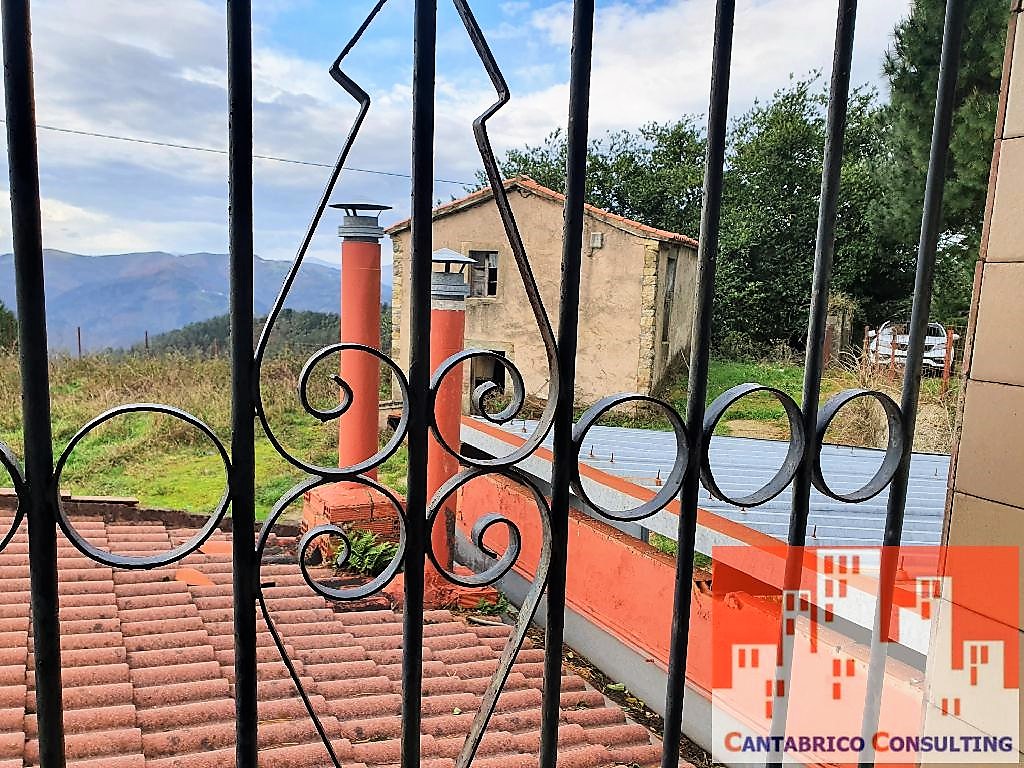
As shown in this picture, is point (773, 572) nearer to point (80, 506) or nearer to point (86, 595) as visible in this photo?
point (86, 595)

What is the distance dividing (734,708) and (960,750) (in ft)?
8.28

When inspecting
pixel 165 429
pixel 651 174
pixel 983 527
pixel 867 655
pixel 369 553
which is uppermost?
pixel 651 174

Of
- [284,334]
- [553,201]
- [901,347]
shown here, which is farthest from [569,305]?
[284,334]

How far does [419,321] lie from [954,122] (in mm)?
5852

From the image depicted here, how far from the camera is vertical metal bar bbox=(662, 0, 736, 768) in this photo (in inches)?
27.5

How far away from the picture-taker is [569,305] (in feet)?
2.24

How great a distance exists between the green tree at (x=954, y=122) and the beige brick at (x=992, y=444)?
4.87 meters

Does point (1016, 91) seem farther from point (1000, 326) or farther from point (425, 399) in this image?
point (425, 399)

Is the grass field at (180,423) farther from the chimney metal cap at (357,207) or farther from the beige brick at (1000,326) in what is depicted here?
the beige brick at (1000,326)

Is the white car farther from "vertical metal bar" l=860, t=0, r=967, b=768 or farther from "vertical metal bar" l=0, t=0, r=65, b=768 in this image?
"vertical metal bar" l=0, t=0, r=65, b=768

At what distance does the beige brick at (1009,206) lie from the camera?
76 centimetres

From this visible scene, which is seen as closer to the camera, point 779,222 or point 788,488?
point 788,488

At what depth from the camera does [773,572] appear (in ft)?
10.6

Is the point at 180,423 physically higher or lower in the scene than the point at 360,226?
lower
